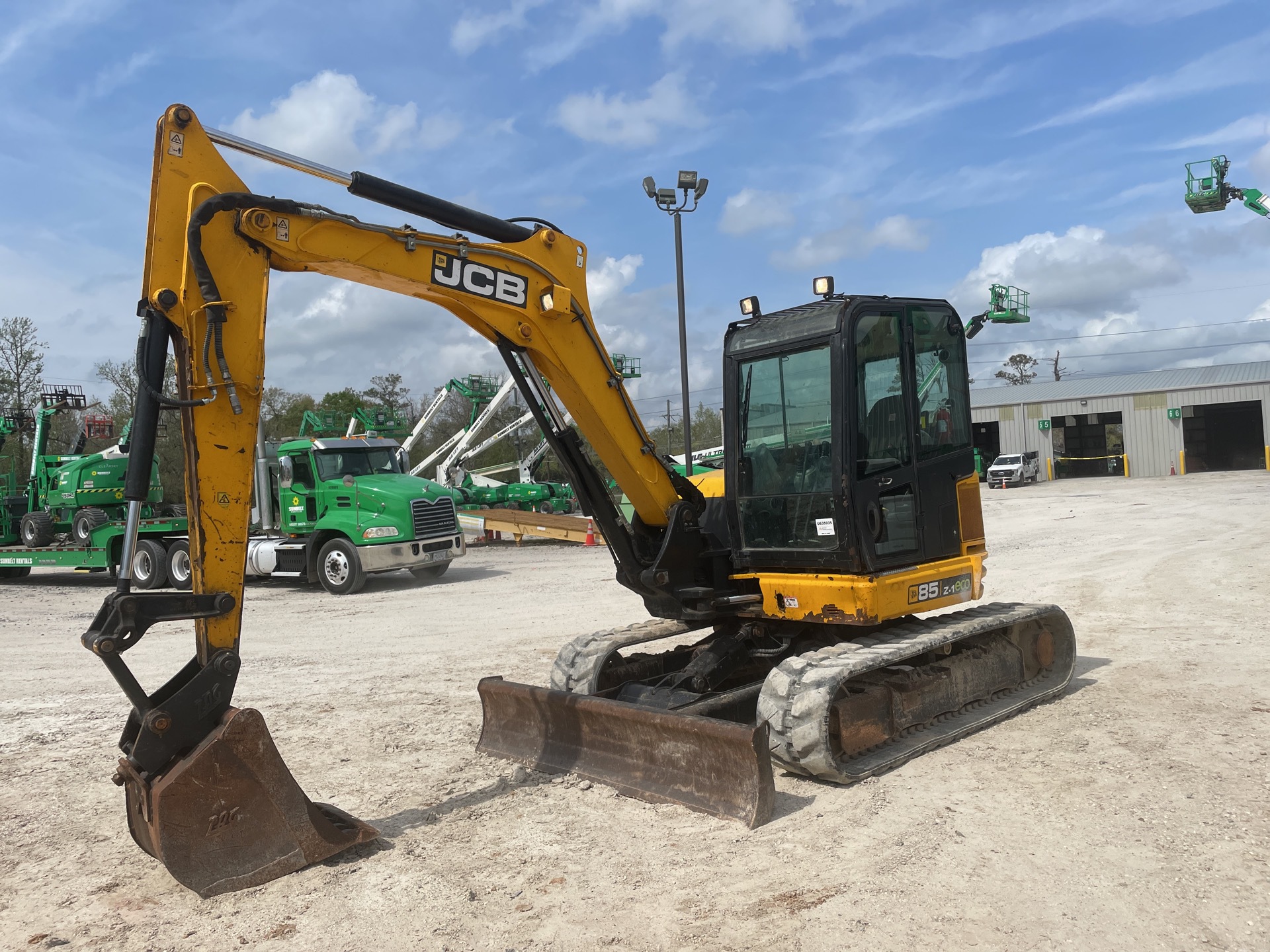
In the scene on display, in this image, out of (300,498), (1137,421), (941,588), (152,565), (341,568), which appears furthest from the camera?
(1137,421)

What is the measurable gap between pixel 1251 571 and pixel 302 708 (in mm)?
12060

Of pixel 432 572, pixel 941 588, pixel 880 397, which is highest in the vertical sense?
pixel 880 397

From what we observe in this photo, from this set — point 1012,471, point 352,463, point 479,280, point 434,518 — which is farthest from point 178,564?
point 1012,471

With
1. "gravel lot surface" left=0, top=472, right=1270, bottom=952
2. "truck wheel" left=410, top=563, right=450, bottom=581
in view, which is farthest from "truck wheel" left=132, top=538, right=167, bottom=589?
"gravel lot surface" left=0, top=472, right=1270, bottom=952

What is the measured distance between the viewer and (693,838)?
16.0 feet

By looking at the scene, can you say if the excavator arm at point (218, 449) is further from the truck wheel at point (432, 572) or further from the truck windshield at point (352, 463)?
the truck wheel at point (432, 572)

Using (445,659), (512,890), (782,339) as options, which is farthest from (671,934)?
(445,659)

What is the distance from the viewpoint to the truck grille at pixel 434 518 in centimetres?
1669

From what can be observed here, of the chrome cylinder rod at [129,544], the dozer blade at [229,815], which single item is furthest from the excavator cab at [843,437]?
the chrome cylinder rod at [129,544]

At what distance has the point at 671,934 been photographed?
12.6 feet

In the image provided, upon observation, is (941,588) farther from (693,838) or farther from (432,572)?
(432,572)

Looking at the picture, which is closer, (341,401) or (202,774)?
(202,774)

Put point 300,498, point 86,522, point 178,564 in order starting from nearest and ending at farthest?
point 300,498, point 178,564, point 86,522

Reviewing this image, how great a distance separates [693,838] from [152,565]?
1583cm
